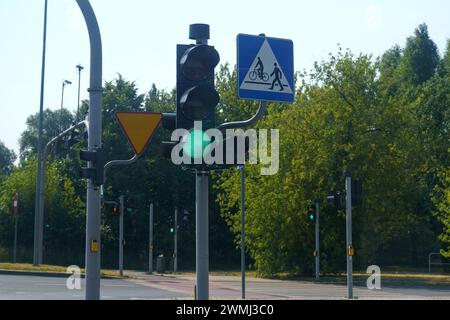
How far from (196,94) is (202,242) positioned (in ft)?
5.62

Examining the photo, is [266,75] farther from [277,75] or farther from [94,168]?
[94,168]

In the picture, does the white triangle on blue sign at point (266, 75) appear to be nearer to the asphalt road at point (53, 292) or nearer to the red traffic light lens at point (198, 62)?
the red traffic light lens at point (198, 62)

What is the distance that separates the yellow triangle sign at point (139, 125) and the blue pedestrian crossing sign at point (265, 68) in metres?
3.21

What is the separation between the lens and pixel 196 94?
895 centimetres

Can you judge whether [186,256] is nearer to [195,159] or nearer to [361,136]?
[361,136]

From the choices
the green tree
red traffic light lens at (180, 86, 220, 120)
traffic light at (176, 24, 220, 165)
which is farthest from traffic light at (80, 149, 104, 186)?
the green tree

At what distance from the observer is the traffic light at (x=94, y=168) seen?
522 inches

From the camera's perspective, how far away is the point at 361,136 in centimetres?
4244

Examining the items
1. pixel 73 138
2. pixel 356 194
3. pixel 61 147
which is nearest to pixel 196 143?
pixel 73 138

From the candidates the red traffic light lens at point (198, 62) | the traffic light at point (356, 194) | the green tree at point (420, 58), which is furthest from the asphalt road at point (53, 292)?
the green tree at point (420, 58)

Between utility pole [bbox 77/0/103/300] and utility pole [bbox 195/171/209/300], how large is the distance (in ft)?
14.5

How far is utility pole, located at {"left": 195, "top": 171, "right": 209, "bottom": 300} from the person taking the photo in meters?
9.04
